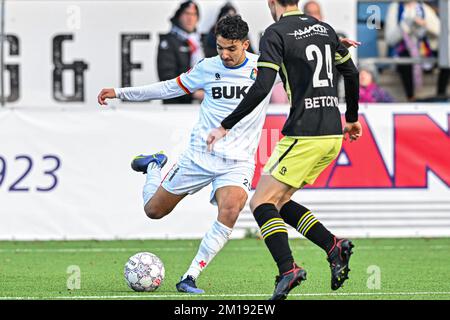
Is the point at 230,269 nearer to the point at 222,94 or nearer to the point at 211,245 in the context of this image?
the point at 211,245

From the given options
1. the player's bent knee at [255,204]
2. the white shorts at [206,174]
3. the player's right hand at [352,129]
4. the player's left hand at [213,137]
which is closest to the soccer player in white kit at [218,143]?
the white shorts at [206,174]

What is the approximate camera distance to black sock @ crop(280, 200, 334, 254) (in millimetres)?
8453

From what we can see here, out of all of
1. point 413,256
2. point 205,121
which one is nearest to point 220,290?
point 205,121

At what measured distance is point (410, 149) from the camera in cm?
1468

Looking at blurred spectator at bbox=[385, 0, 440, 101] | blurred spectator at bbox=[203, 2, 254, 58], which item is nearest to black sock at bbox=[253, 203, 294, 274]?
blurred spectator at bbox=[203, 2, 254, 58]

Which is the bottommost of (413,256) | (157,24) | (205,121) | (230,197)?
(413,256)

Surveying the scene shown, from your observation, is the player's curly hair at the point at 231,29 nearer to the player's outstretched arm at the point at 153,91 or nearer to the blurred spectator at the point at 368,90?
the player's outstretched arm at the point at 153,91

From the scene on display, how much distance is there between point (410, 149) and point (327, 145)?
258 inches

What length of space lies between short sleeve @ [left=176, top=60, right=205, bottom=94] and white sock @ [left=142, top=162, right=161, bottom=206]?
36.0 inches

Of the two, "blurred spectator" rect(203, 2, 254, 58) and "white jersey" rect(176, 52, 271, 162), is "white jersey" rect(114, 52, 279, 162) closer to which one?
"white jersey" rect(176, 52, 271, 162)

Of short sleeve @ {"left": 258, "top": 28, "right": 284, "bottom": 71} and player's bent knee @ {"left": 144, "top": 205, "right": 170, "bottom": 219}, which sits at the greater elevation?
short sleeve @ {"left": 258, "top": 28, "right": 284, "bottom": 71}

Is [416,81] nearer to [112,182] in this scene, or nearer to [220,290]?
[112,182]

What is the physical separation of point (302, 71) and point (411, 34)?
10.1 metres

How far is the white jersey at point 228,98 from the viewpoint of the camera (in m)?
9.51
